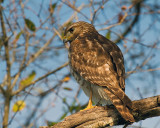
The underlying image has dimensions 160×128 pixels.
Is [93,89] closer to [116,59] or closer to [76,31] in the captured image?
[116,59]

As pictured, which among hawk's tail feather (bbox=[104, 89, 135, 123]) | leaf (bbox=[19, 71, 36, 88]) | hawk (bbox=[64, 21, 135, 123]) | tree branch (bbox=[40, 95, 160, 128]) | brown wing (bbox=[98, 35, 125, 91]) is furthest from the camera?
leaf (bbox=[19, 71, 36, 88])

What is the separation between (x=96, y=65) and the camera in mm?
4617

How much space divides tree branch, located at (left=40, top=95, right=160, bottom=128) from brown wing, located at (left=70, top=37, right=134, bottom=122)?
0.23 meters

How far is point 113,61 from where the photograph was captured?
4727 millimetres

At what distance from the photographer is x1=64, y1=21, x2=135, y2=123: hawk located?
4065mm

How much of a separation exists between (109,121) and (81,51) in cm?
135

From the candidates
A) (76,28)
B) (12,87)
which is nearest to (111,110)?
(76,28)

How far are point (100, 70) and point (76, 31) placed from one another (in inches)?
60.5

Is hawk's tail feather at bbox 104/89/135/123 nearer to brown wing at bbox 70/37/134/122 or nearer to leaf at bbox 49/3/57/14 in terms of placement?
brown wing at bbox 70/37/134/122

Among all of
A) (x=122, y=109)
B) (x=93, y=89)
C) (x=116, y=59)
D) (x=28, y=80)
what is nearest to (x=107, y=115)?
(x=122, y=109)

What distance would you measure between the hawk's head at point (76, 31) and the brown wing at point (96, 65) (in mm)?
518

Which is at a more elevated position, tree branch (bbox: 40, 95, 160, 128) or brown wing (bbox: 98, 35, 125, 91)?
brown wing (bbox: 98, 35, 125, 91)

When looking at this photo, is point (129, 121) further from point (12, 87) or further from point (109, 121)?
point (12, 87)

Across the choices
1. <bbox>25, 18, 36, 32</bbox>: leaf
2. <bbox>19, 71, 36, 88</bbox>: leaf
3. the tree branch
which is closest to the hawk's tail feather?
the tree branch
